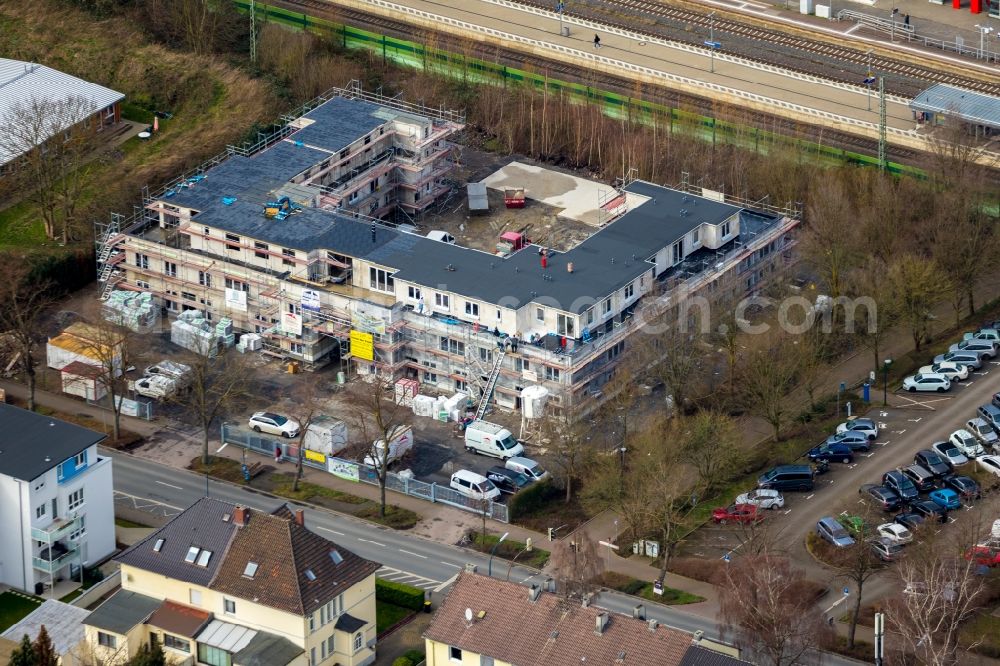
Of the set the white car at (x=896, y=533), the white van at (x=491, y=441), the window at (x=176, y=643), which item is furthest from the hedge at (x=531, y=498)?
the window at (x=176, y=643)

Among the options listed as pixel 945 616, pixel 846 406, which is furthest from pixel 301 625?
pixel 846 406

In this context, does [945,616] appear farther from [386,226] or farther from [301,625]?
[386,226]

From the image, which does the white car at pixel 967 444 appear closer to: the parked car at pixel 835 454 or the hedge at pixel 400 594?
the parked car at pixel 835 454

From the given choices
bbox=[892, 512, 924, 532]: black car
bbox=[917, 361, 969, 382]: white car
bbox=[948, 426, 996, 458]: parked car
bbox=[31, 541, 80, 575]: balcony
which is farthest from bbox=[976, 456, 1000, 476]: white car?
bbox=[31, 541, 80, 575]: balcony

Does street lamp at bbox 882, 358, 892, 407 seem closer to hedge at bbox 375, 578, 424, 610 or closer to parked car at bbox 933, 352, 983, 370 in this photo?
parked car at bbox 933, 352, 983, 370

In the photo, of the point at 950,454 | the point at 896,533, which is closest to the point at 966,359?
the point at 950,454

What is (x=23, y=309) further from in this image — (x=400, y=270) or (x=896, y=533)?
(x=896, y=533)

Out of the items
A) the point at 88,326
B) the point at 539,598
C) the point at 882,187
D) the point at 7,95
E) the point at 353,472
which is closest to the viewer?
the point at 539,598
